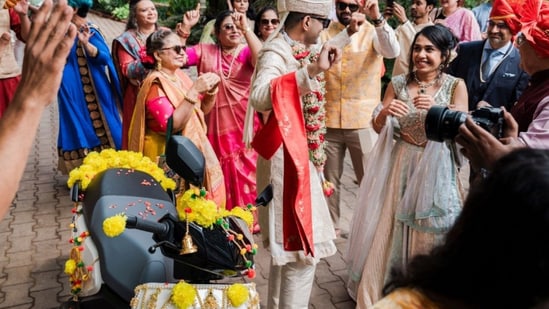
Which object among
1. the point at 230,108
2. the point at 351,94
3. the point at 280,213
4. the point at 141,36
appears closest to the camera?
the point at 280,213

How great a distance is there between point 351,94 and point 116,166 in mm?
2052

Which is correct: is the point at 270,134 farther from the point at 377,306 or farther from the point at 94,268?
the point at 377,306

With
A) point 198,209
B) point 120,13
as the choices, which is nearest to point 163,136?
point 198,209

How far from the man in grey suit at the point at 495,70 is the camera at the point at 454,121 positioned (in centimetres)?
177

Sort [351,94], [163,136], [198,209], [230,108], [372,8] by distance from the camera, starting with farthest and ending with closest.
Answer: [230,108], [351,94], [372,8], [163,136], [198,209]

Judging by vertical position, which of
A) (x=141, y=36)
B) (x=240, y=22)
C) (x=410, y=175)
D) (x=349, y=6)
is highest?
(x=349, y=6)

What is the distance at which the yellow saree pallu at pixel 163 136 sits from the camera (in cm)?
329

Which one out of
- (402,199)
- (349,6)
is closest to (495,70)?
(349,6)

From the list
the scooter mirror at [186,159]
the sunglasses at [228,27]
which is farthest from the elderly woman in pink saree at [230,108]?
the scooter mirror at [186,159]

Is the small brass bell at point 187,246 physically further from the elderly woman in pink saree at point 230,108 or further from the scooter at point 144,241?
the elderly woman in pink saree at point 230,108

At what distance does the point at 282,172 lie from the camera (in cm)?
267

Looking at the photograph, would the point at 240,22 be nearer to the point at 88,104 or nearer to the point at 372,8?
the point at 372,8

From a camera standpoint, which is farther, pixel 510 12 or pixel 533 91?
pixel 510 12

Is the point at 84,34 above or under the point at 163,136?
above
